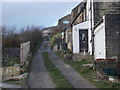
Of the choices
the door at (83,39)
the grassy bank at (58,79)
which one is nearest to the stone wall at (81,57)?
the door at (83,39)

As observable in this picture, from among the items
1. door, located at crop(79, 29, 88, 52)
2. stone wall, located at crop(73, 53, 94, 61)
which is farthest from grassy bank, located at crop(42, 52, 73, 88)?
door, located at crop(79, 29, 88, 52)

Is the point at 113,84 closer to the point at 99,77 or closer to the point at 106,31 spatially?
the point at 99,77

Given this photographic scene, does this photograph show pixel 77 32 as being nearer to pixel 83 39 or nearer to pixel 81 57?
pixel 83 39

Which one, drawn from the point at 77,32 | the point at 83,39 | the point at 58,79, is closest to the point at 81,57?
the point at 83,39

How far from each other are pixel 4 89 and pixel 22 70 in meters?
6.65

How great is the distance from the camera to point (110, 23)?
18.1 meters

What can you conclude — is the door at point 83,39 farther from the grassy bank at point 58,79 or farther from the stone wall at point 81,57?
the grassy bank at point 58,79

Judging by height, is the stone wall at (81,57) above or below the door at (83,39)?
below

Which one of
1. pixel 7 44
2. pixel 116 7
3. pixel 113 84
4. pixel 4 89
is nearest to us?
pixel 4 89

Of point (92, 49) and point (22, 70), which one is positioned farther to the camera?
point (92, 49)

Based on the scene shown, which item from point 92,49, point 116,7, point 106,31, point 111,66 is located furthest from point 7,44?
point 111,66

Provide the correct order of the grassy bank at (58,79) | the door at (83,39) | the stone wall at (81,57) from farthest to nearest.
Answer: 1. the door at (83,39)
2. the stone wall at (81,57)
3. the grassy bank at (58,79)

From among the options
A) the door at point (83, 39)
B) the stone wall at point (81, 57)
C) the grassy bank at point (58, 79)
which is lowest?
the grassy bank at point (58, 79)

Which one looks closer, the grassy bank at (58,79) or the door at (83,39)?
the grassy bank at (58,79)
